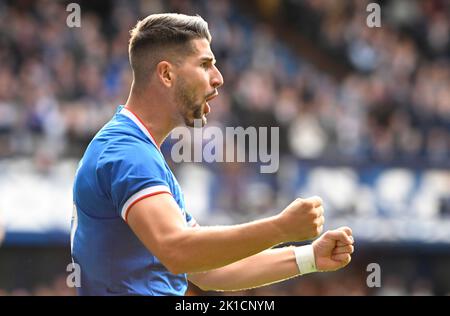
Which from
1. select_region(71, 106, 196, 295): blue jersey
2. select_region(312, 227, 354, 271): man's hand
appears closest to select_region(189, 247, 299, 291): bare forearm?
select_region(312, 227, 354, 271): man's hand

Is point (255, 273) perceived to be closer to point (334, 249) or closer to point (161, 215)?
point (334, 249)

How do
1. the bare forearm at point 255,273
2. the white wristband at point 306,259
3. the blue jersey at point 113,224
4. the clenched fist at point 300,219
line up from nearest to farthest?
the clenched fist at point 300,219, the blue jersey at point 113,224, the white wristband at point 306,259, the bare forearm at point 255,273

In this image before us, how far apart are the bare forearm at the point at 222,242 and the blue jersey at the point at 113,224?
0.96ft

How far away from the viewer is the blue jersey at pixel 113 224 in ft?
14.2

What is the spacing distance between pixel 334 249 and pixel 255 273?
0.49 m

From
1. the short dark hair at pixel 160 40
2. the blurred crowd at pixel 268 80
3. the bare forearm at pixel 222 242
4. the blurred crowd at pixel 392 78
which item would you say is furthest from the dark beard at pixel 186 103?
the blurred crowd at pixel 392 78

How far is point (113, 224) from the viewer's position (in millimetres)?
4449

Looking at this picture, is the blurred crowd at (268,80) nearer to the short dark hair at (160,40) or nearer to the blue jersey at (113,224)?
the short dark hair at (160,40)

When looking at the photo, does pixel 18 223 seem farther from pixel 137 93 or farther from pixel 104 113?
pixel 137 93

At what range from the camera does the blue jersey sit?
4.32 metres

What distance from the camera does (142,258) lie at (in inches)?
177

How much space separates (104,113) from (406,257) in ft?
16.8

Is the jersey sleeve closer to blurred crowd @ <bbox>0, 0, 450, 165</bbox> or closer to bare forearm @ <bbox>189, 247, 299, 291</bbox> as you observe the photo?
bare forearm @ <bbox>189, 247, 299, 291</bbox>

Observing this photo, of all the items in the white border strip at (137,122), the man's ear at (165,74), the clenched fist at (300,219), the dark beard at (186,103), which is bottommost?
the clenched fist at (300,219)
